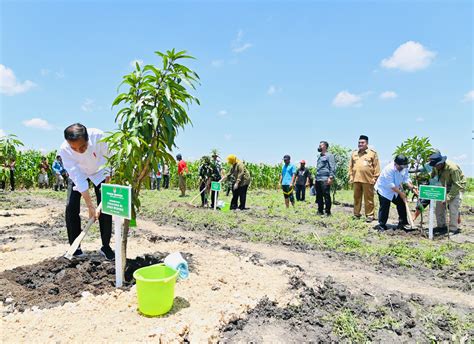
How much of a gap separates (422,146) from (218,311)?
6.53 meters

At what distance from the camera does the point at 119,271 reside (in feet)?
11.4

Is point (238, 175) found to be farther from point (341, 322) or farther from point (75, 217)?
point (341, 322)

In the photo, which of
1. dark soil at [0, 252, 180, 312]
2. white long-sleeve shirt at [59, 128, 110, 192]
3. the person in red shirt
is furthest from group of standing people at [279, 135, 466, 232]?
the person in red shirt

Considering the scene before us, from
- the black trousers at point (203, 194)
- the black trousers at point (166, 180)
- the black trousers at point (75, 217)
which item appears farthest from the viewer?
the black trousers at point (166, 180)

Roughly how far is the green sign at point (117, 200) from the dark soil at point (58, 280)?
798mm

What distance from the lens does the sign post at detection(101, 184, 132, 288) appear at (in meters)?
3.12

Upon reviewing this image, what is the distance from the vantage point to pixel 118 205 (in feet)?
10.5

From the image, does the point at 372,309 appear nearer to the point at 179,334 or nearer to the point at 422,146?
the point at 179,334

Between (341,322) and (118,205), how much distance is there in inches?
89.3

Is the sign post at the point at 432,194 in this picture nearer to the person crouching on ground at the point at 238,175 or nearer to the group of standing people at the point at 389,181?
the group of standing people at the point at 389,181

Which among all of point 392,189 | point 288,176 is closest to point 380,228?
point 392,189

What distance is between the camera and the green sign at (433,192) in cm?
646

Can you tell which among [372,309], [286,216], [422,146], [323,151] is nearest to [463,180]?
[422,146]

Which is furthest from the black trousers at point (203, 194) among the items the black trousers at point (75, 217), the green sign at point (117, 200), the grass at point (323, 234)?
the green sign at point (117, 200)
